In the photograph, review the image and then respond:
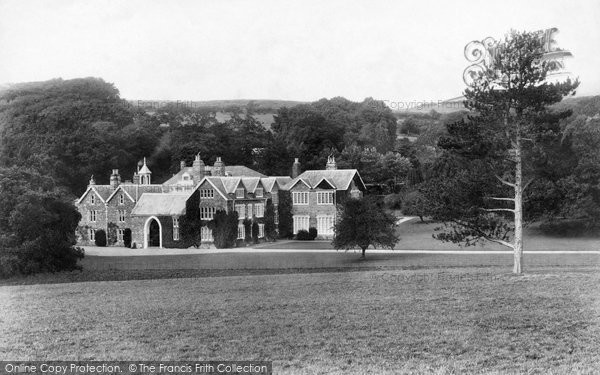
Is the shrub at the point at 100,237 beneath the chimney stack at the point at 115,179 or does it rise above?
beneath

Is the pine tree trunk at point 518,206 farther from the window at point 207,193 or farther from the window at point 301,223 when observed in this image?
the window at point 301,223

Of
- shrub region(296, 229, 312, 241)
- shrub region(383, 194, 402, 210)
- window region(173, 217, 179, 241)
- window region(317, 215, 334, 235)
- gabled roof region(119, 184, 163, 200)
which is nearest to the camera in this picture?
window region(173, 217, 179, 241)

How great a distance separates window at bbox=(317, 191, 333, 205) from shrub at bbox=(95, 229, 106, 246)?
1596 cm

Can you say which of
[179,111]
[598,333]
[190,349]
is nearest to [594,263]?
[598,333]

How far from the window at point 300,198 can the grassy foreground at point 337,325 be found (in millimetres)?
26502

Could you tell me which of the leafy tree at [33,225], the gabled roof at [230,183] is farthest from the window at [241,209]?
the leafy tree at [33,225]

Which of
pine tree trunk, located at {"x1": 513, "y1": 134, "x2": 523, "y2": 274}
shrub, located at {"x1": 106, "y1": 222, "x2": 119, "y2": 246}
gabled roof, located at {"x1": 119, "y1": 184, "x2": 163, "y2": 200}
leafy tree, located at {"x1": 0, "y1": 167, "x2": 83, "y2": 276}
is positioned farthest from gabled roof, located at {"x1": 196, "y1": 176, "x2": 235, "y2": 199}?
pine tree trunk, located at {"x1": 513, "y1": 134, "x2": 523, "y2": 274}

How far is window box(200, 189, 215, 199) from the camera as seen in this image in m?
43.0

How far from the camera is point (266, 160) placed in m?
50.2

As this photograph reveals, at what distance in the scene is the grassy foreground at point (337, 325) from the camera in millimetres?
11367

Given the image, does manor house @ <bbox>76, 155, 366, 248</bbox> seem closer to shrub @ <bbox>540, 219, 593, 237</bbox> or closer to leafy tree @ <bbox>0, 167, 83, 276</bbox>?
leafy tree @ <bbox>0, 167, 83, 276</bbox>

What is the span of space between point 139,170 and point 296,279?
77.1 ft

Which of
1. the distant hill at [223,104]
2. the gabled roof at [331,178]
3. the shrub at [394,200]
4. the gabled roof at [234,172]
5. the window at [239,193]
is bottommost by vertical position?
the shrub at [394,200]

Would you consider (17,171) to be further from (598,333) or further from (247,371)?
(598,333)
